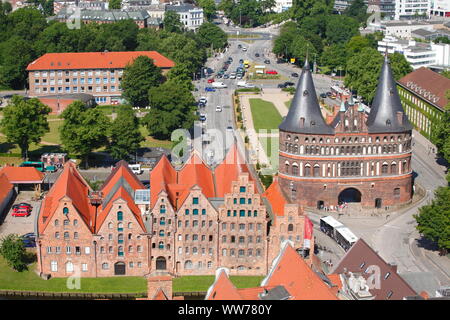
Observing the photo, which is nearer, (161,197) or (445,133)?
(161,197)

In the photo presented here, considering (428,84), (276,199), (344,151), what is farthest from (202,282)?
(428,84)

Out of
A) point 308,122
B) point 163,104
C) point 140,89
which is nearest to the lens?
point 308,122

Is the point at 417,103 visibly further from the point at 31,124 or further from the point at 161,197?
the point at 161,197

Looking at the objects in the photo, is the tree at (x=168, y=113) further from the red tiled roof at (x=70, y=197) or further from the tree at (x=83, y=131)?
the red tiled roof at (x=70, y=197)

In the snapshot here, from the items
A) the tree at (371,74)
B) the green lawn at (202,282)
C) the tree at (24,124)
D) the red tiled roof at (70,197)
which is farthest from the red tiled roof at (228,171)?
the tree at (371,74)

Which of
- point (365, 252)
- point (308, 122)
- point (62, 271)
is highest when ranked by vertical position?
point (308, 122)

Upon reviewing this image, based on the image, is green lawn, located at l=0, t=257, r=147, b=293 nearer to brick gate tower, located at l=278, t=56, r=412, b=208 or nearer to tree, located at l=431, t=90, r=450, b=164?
brick gate tower, located at l=278, t=56, r=412, b=208

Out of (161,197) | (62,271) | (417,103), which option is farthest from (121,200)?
(417,103)
